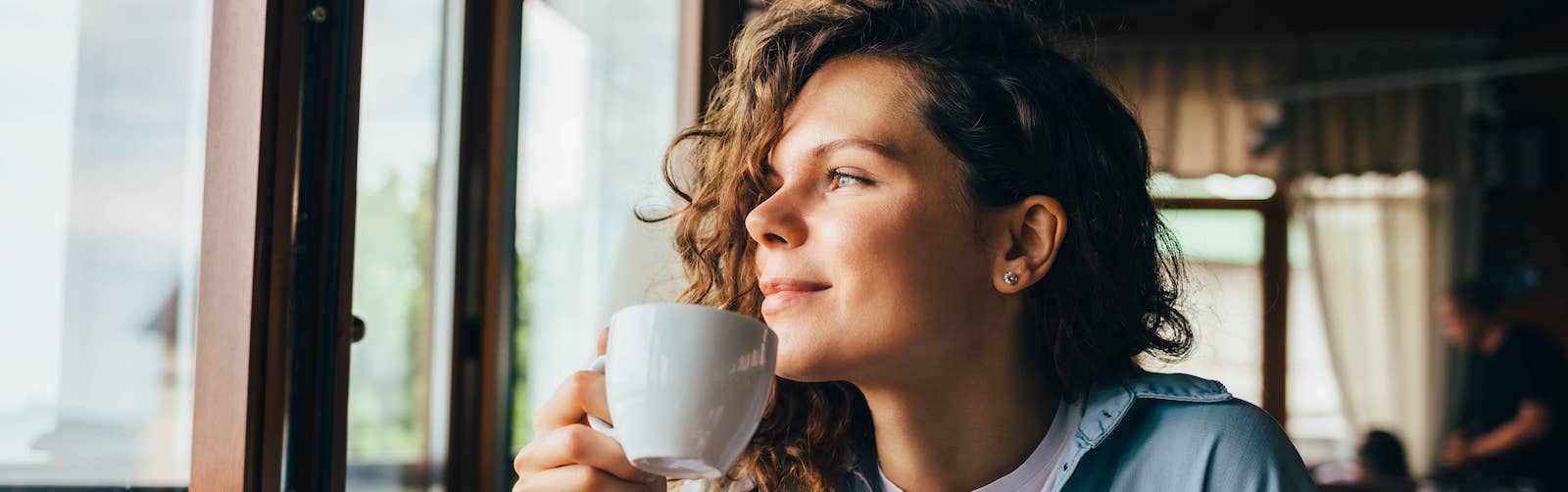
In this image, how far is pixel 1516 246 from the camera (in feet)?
21.4

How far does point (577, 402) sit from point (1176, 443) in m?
0.60

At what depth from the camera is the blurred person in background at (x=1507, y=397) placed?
4.89 m

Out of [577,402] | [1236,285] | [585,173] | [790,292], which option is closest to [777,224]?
[790,292]

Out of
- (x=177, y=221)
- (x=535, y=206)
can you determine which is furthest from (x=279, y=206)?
(x=535, y=206)

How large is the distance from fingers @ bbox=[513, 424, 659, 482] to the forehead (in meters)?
0.42

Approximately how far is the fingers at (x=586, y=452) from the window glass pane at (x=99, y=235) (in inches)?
12.1

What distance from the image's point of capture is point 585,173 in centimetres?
220

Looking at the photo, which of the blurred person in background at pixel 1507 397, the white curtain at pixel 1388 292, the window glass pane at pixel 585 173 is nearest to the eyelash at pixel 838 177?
the window glass pane at pixel 585 173

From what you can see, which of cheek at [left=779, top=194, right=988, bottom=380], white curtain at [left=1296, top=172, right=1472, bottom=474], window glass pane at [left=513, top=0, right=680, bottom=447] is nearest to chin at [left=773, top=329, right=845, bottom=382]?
cheek at [left=779, top=194, right=988, bottom=380]

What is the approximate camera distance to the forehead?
1.25 metres

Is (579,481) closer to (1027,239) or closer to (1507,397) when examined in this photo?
(1027,239)

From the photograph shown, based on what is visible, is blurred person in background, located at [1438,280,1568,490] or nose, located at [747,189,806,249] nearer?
nose, located at [747,189,806,249]

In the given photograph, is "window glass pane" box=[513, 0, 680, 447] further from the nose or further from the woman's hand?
the woman's hand

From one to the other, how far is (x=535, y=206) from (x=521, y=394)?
0.98ft
